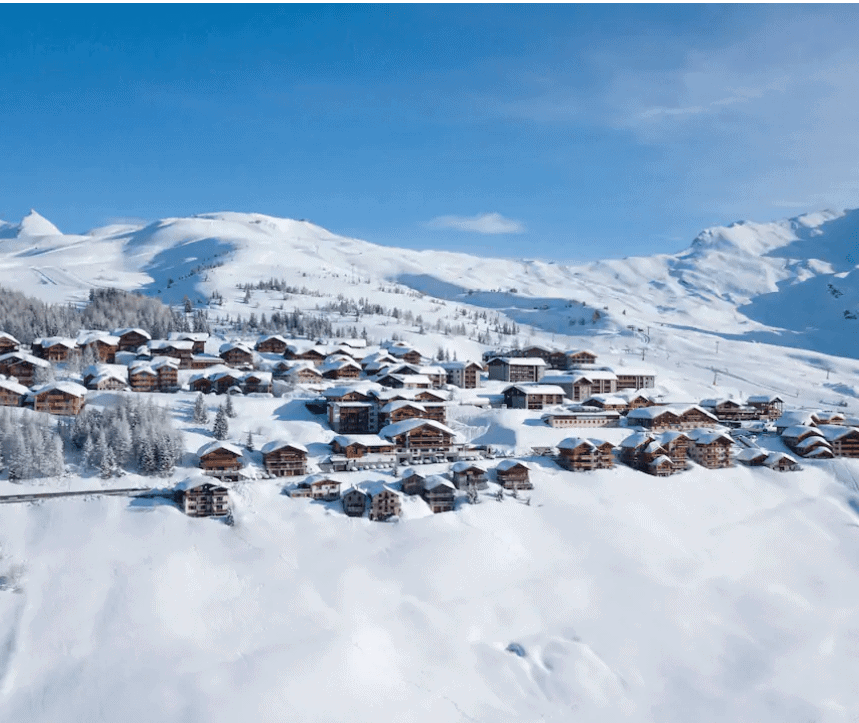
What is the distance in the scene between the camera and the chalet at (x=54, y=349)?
82.8m

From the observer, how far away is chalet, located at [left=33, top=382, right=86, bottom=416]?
61406mm

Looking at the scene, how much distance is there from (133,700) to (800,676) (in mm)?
32137

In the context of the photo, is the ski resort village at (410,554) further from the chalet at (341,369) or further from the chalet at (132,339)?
the chalet at (132,339)

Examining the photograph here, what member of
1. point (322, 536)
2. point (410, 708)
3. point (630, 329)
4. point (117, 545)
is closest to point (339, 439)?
point (322, 536)

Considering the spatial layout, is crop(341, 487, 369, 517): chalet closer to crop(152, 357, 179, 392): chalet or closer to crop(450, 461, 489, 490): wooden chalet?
crop(450, 461, 489, 490): wooden chalet

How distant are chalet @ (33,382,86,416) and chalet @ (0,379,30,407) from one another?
148 centimetres

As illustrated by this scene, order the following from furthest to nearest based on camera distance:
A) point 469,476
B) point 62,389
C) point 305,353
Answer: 1. point 305,353
2. point 62,389
3. point 469,476

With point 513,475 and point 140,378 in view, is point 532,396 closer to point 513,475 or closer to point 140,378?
point 513,475

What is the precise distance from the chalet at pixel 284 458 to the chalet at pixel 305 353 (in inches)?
1503

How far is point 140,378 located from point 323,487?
3225 cm

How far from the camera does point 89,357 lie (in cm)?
8300

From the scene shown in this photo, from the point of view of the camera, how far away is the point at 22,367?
2881 inches

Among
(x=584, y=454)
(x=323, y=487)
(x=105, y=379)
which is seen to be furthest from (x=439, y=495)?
(x=105, y=379)

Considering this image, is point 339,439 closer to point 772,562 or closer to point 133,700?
point 133,700
